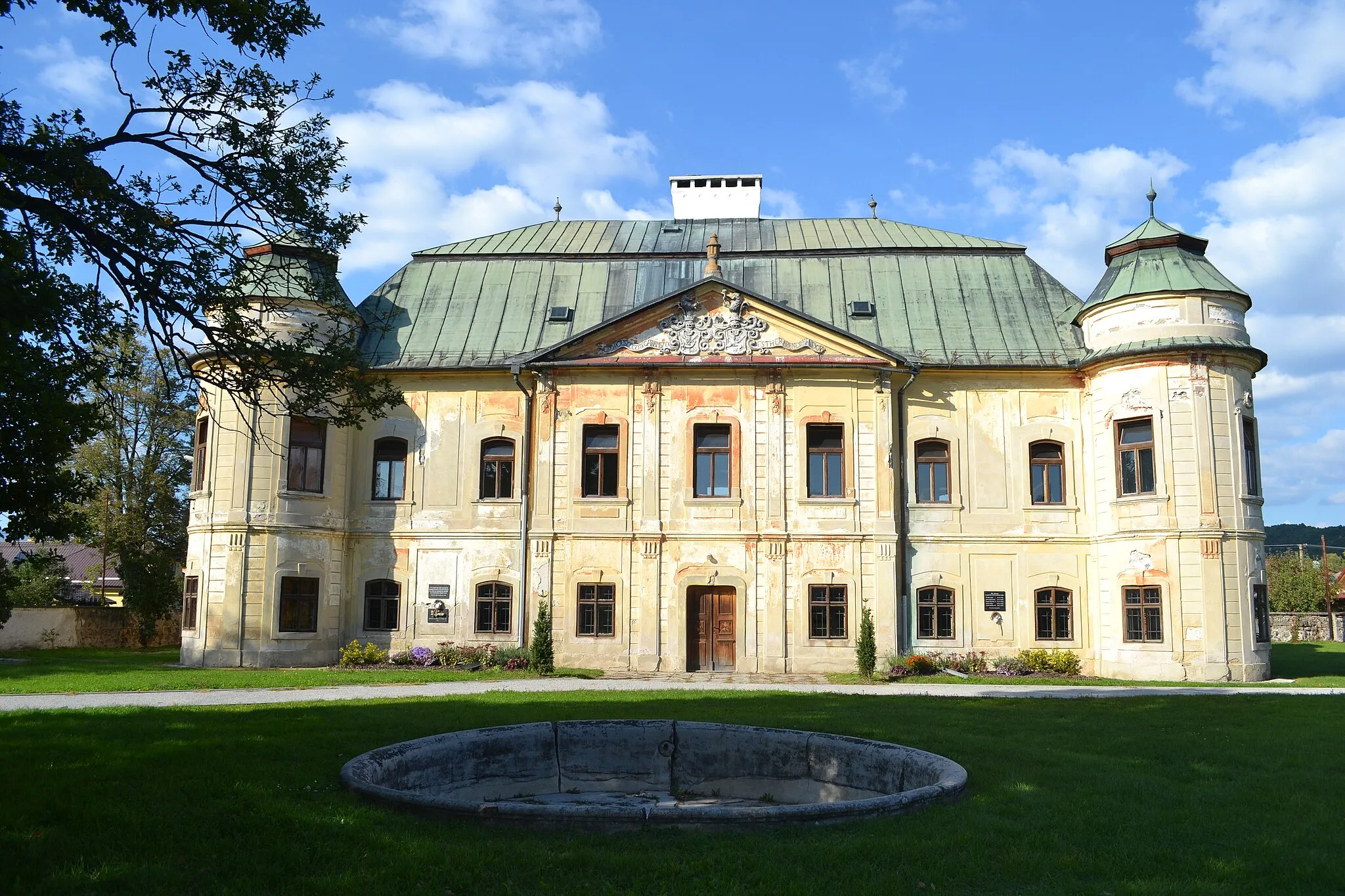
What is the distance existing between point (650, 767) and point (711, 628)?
1407 centimetres

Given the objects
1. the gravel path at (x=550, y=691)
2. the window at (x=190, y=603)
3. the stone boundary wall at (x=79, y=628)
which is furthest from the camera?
the stone boundary wall at (x=79, y=628)

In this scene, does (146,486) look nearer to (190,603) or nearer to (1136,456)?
(190,603)

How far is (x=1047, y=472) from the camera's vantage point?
25516 millimetres

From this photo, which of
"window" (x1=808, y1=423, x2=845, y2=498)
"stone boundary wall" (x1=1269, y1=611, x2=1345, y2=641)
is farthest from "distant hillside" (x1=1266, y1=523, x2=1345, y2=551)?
"window" (x1=808, y1=423, x2=845, y2=498)

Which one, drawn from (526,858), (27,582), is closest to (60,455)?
(526,858)

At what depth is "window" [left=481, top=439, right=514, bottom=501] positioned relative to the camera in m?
25.8

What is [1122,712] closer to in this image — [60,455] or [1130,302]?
[1130,302]

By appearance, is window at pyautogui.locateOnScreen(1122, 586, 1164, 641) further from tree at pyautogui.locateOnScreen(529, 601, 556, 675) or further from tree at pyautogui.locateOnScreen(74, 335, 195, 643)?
tree at pyautogui.locateOnScreen(74, 335, 195, 643)

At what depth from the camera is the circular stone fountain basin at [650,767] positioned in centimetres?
923

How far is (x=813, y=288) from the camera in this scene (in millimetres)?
27734

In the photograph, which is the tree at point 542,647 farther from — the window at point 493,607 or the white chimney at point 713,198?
the white chimney at point 713,198

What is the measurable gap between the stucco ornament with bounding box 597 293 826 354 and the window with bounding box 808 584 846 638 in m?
5.92

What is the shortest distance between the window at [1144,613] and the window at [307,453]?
65.2ft

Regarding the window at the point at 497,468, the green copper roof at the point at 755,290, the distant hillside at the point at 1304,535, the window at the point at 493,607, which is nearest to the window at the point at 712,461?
the green copper roof at the point at 755,290
